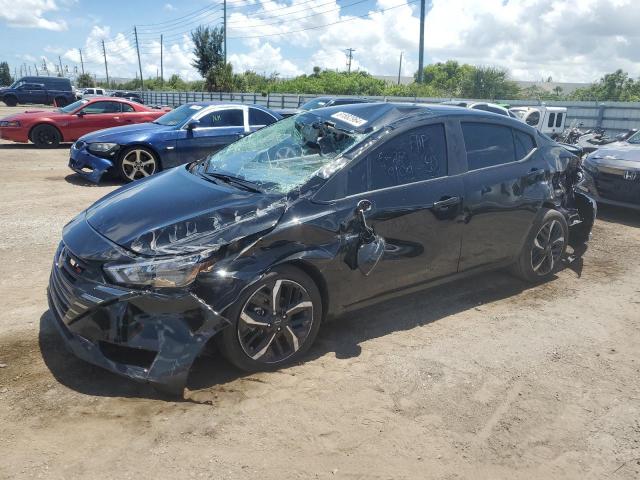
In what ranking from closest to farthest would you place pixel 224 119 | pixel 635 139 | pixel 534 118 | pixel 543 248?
pixel 543 248, pixel 635 139, pixel 224 119, pixel 534 118

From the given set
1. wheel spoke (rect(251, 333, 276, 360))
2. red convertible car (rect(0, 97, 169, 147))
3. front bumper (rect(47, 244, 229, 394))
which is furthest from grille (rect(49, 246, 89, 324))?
red convertible car (rect(0, 97, 169, 147))

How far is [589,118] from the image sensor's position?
68.1 ft

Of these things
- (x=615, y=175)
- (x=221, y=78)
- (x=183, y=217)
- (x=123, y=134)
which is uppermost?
(x=221, y=78)

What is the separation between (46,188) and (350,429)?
778 cm

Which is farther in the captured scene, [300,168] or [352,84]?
[352,84]

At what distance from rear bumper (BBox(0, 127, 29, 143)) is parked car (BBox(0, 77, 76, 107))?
76.0ft

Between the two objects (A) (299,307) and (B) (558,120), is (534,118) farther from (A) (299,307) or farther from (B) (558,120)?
(A) (299,307)

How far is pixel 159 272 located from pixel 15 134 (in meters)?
13.2

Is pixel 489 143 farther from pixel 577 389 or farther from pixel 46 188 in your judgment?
pixel 46 188

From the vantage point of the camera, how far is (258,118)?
10.1 meters

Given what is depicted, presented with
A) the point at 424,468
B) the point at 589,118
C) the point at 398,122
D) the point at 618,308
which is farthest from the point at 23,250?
the point at 589,118

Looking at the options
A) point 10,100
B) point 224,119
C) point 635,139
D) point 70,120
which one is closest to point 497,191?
point 635,139

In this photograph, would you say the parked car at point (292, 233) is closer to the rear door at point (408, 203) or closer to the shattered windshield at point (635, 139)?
the rear door at point (408, 203)

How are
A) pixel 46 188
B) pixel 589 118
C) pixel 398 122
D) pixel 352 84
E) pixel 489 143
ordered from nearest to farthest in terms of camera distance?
pixel 398 122 → pixel 489 143 → pixel 46 188 → pixel 589 118 → pixel 352 84
